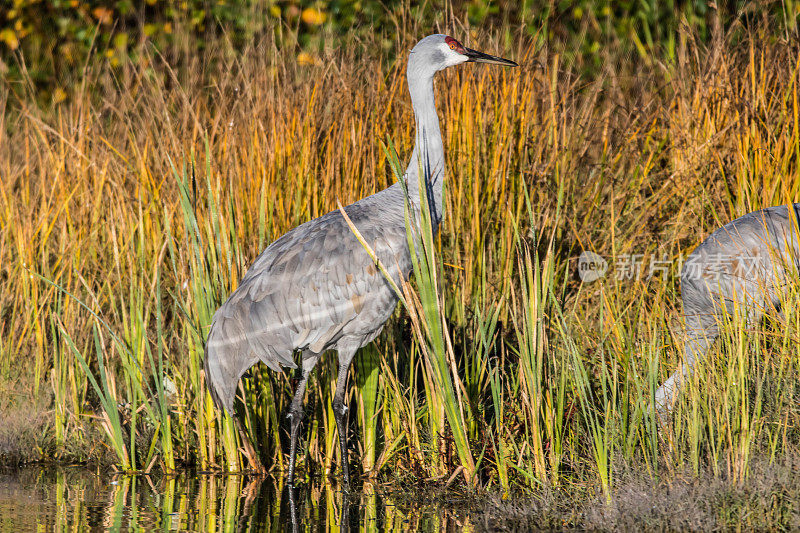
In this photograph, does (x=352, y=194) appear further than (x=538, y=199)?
No

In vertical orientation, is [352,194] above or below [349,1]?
below

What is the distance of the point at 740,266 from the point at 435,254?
1561 mm

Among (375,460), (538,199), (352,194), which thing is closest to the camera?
(375,460)

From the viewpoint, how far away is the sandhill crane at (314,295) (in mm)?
3828

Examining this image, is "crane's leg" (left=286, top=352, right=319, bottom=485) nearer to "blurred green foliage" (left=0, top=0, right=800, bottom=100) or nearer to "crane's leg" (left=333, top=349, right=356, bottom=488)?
"crane's leg" (left=333, top=349, right=356, bottom=488)

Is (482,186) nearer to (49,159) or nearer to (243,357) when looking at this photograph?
(243,357)

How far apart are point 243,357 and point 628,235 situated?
7.58 feet

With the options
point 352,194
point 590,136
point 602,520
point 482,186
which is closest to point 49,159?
point 352,194

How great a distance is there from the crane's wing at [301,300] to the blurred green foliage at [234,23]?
2.72 metres

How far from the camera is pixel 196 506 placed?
3639 mm

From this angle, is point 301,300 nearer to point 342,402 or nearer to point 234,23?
point 342,402

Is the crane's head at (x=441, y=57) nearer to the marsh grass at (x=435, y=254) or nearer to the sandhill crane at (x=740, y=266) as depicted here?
the marsh grass at (x=435, y=254)

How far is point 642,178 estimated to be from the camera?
497cm

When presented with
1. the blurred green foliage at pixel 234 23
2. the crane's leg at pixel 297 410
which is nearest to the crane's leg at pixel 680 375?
the crane's leg at pixel 297 410
